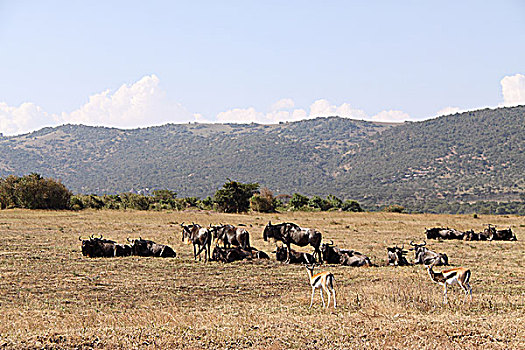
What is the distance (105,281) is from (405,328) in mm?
8951

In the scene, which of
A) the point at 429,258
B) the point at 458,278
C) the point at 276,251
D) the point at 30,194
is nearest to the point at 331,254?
Result: the point at 276,251

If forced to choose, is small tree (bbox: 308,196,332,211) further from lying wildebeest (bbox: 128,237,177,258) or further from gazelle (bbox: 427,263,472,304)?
gazelle (bbox: 427,263,472,304)

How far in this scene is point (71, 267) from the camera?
16.5 metres

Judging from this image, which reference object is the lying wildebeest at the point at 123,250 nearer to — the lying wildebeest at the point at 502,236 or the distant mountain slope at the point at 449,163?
the lying wildebeest at the point at 502,236

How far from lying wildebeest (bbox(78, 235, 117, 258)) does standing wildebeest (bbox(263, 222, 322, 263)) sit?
620 cm

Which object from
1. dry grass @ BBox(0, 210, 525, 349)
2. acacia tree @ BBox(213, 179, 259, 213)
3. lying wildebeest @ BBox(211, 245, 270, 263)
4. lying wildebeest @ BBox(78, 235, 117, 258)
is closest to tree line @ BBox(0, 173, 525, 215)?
acacia tree @ BBox(213, 179, 259, 213)

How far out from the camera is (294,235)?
1928cm

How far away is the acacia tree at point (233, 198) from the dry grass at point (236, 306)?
1546 inches

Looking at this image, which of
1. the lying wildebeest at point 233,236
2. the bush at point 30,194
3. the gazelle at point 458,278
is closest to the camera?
the gazelle at point 458,278

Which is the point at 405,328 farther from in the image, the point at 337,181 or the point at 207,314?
the point at 337,181

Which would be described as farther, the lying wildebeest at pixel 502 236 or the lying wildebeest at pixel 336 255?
the lying wildebeest at pixel 502 236

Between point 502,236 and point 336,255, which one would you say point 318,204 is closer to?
point 502,236

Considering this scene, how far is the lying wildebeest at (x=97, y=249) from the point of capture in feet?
62.8

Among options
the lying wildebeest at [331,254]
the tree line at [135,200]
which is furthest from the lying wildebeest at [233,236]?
the tree line at [135,200]
